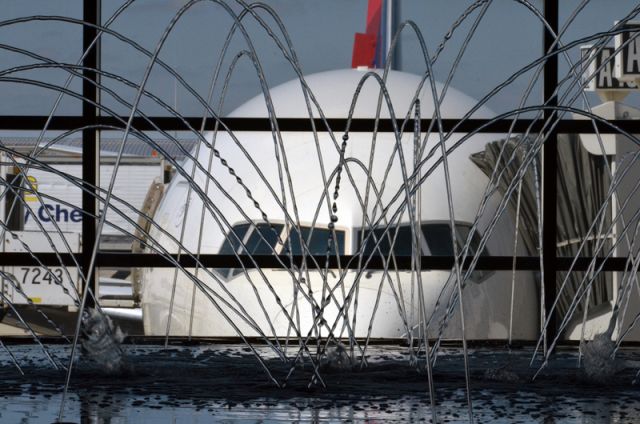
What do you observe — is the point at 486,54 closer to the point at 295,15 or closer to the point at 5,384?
the point at 295,15

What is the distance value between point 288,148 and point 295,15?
2388 mm

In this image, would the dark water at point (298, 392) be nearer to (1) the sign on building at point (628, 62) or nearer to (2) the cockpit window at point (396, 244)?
(2) the cockpit window at point (396, 244)

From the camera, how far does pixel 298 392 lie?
14.7 feet

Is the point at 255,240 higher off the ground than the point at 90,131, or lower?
lower

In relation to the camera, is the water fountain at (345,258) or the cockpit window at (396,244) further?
the cockpit window at (396,244)

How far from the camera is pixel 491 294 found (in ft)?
32.4

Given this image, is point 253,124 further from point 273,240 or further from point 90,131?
point 273,240

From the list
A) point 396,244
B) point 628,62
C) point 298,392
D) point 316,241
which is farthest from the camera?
point 628,62

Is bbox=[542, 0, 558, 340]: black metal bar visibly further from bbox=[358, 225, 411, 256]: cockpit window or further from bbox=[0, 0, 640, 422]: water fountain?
bbox=[358, 225, 411, 256]: cockpit window

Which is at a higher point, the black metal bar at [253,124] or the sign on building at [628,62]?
the sign on building at [628,62]

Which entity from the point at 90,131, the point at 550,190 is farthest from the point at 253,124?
the point at 550,190

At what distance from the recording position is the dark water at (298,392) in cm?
389

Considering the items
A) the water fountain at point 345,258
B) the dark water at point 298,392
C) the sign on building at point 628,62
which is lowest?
the dark water at point 298,392

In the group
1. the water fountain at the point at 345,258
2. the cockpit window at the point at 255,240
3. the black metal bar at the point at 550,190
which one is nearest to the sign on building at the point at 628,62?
the water fountain at the point at 345,258
